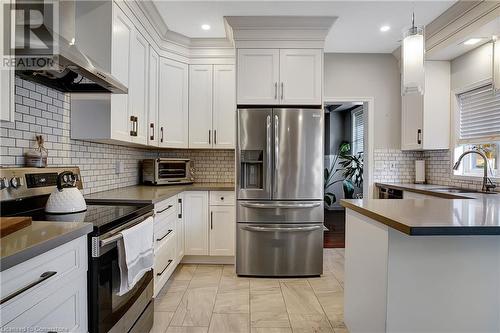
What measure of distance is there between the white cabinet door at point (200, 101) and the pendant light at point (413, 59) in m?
2.26

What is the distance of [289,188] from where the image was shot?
3.10 m

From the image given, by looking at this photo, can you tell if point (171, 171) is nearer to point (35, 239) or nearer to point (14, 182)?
point (14, 182)

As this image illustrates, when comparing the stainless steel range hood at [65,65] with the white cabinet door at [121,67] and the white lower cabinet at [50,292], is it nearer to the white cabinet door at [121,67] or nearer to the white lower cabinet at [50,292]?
the white cabinet door at [121,67]

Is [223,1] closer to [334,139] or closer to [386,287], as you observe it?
[386,287]

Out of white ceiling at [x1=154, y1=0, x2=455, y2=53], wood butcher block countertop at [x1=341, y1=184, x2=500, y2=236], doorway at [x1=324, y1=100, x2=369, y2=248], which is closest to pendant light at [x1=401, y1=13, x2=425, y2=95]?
wood butcher block countertop at [x1=341, y1=184, x2=500, y2=236]

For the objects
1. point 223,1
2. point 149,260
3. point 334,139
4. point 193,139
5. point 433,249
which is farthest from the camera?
point 334,139

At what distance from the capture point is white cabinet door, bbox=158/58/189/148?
11.0 ft

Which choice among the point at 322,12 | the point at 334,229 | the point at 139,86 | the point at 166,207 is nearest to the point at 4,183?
the point at 166,207

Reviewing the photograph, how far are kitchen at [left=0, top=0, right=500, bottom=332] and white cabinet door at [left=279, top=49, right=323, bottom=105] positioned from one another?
15 millimetres

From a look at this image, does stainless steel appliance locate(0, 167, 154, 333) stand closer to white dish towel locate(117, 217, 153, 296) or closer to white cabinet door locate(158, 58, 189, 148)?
white dish towel locate(117, 217, 153, 296)

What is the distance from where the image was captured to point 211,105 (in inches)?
143

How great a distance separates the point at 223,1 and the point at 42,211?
2.28 meters

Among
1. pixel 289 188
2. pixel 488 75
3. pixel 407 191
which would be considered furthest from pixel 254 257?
pixel 488 75

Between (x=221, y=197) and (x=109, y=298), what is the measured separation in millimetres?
2000
